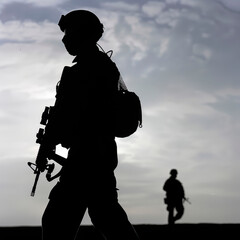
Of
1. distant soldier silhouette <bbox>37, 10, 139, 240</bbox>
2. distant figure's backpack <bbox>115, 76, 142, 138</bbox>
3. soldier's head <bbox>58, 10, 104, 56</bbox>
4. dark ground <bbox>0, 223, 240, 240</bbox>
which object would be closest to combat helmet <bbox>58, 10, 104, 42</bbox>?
soldier's head <bbox>58, 10, 104, 56</bbox>

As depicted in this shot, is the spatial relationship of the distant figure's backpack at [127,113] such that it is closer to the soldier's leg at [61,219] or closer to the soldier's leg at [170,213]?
the soldier's leg at [61,219]

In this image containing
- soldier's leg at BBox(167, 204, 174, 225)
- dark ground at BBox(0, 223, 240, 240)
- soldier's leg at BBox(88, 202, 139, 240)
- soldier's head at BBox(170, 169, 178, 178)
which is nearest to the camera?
soldier's leg at BBox(88, 202, 139, 240)

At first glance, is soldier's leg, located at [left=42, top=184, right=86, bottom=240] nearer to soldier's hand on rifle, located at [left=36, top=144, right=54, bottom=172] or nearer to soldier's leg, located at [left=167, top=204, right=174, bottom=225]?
soldier's hand on rifle, located at [left=36, top=144, right=54, bottom=172]

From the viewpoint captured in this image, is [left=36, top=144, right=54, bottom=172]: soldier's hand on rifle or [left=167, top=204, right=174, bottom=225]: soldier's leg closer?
[left=36, top=144, right=54, bottom=172]: soldier's hand on rifle

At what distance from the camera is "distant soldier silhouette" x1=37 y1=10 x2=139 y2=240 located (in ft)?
12.2

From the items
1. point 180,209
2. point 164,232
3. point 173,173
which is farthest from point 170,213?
point 164,232

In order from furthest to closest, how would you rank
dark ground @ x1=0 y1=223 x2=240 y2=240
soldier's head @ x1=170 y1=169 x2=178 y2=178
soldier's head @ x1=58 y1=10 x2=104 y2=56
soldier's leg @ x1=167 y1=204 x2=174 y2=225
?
soldier's head @ x1=170 y1=169 x2=178 y2=178, soldier's leg @ x1=167 y1=204 x2=174 y2=225, dark ground @ x1=0 y1=223 x2=240 y2=240, soldier's head @ x1=58 y1=10 x2=104 y2=56

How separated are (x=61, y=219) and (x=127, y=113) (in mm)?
858

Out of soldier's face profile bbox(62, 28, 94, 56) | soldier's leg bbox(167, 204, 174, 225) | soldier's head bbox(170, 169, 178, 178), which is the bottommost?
soldier's face profile bbox(62, 28, 94, 56)

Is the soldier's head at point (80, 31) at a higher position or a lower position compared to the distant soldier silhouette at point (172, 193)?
lower

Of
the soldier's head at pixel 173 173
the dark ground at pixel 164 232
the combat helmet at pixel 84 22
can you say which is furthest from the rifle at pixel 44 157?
the soldier's head at pixel 173 173

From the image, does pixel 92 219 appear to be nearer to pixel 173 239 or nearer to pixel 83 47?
pixel 83 47

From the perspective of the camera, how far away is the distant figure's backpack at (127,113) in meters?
3.81

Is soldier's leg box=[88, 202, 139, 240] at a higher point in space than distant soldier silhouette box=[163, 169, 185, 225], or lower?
lower
